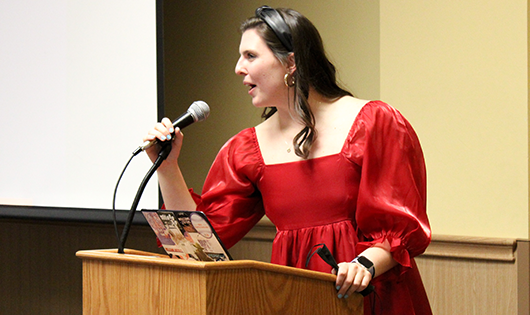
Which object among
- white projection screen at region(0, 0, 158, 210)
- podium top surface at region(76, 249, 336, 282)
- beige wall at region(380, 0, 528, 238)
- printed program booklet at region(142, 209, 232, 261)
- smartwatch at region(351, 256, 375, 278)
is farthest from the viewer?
white projection screen at region(0, 0, 158, 210)

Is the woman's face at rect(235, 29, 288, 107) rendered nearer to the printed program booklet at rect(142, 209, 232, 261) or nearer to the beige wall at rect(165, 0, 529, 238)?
the printed program booklet at rect(142, 209, 232, 261)

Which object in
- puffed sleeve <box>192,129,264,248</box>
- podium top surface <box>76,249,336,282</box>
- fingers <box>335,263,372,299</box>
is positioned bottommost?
fingers <box>335,263,372,299</box>

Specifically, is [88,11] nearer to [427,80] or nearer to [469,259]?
[427,80]

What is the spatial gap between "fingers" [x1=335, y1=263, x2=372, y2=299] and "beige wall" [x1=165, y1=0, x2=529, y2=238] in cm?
115

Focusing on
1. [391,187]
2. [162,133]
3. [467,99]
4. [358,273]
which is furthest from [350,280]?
[467,99]

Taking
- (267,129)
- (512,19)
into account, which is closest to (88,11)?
(267,129)

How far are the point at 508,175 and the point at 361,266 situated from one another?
1142mm

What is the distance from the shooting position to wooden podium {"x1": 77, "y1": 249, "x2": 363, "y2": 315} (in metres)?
0.95

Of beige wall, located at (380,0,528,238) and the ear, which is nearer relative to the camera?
the ear

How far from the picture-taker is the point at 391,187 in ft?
4.52

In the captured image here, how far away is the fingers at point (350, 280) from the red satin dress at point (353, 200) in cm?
15

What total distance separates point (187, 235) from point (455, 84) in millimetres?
1510

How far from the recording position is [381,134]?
1.44 meters

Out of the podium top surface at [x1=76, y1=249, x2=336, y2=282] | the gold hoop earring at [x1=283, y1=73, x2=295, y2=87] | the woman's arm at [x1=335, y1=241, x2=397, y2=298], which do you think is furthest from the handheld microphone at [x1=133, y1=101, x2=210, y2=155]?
the woman's arm at [x1=335, y1=241, x2=397, y2=298]
